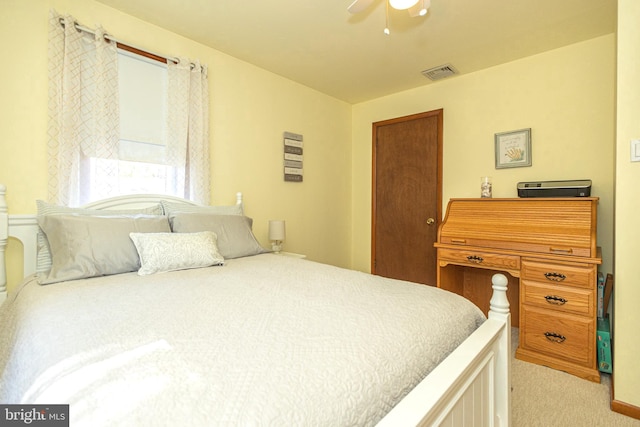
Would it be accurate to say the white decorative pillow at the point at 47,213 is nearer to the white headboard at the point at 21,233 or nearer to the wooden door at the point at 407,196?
the white headboard at the point at 21,233

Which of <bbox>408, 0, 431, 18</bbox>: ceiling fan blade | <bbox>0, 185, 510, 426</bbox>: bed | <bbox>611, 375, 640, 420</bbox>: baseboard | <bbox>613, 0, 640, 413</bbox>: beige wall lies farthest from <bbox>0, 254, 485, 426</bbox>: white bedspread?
<bbox>408, 0, 431, 18</bbox>: ceiling fan blade

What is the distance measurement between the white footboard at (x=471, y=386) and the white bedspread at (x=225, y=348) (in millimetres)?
43

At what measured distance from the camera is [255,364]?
28.1 inches

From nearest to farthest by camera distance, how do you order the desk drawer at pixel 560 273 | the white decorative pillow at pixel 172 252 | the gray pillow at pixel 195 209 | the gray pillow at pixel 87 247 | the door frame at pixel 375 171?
the gray pillow at pixel 87 247 → the white decorative pillow at pixel 172 252 → the desk drawer at pixel 560 273 → the gray pillow at pixel 195 209 → the door frame at pixel 375 171

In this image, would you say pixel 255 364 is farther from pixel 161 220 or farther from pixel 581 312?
pixel 581 312

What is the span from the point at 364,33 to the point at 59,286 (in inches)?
100

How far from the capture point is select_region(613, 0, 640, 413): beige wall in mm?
1588

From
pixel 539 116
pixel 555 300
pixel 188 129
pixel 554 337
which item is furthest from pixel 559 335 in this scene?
pixel 188 129

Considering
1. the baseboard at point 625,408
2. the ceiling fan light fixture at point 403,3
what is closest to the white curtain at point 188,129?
the ceiling fan light fixture at point 403,3

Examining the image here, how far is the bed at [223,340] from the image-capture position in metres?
0.61

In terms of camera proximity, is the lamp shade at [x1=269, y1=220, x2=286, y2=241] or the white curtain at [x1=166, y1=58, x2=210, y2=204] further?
the lamp shade at [x1=269, y1=220, x2=286, y2=241]

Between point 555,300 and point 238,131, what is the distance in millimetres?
2842

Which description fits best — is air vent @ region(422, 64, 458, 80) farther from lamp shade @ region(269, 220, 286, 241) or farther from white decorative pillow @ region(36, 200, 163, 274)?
white decorative pillow @ region(36, 200, 163, 274)

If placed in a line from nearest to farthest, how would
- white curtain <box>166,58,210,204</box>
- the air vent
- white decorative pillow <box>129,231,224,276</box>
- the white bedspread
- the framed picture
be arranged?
the white bedspread, white decorative pillow <box>129,231,224,276</box>, white curtain <box>166,58,210,204</box>, the framed picture, the air vent
